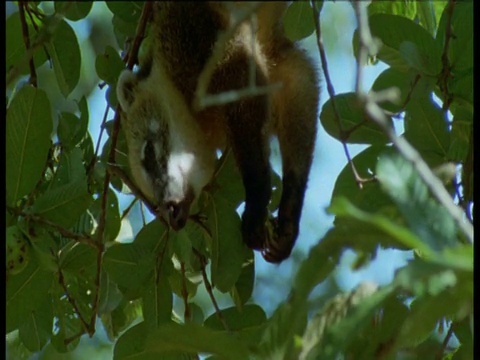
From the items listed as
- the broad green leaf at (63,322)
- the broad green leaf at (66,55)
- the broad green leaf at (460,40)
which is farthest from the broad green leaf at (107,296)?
the broad green leaf at (460,40)

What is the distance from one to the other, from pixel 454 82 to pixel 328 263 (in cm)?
143

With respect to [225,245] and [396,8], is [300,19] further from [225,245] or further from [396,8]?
[225,245]

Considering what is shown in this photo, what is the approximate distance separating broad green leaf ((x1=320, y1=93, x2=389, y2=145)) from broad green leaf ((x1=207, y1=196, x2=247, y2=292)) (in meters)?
0.48

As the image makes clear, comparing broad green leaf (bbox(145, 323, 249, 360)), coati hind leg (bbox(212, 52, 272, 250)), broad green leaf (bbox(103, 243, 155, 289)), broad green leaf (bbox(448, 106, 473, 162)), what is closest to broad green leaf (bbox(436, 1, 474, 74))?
broad green leaf (bbox(448, 106, 473, 162))

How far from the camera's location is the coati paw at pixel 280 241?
358cm

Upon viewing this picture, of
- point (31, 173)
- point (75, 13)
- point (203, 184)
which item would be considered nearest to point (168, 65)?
point (203, 184)

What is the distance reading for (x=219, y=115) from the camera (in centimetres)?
376

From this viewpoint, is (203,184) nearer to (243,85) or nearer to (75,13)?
(243,85)

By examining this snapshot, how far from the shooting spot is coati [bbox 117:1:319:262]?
3.42 meters

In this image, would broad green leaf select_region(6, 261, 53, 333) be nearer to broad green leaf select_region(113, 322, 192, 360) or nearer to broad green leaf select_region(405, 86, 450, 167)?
broad green leaf select_region(113, 322, 192, 360)

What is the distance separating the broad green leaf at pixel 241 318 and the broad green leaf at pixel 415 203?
162 centimetres

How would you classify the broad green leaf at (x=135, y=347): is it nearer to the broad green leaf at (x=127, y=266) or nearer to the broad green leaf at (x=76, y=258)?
the broad green leaf at (x=127, y=266)

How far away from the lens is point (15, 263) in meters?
2.65

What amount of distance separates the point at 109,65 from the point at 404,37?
1.09 m
